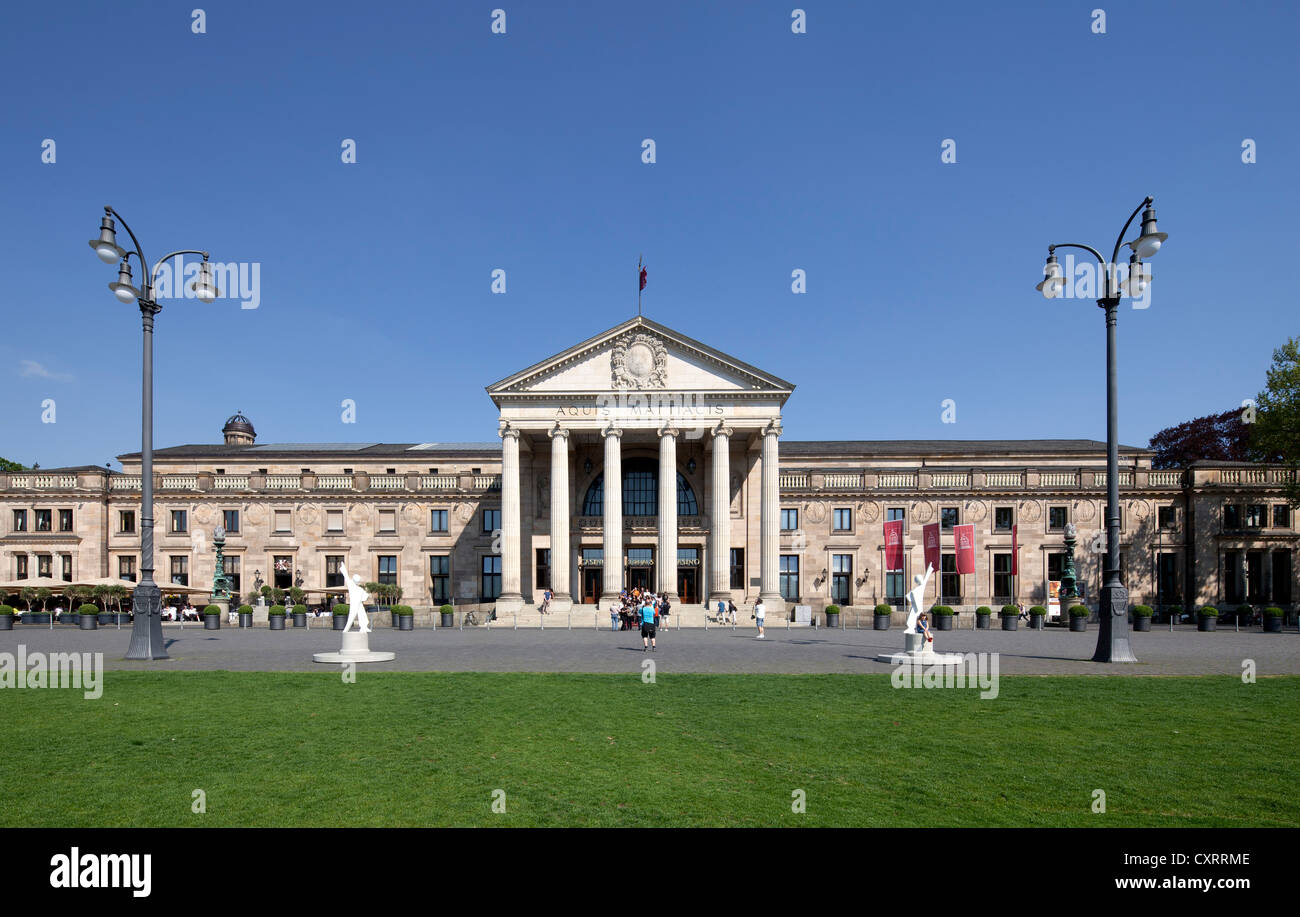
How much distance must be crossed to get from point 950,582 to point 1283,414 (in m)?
23.4

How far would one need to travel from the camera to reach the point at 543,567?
5584 centimetres

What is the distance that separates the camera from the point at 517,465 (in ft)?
166

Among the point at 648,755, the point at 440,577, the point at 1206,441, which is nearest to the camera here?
the point at 648,755

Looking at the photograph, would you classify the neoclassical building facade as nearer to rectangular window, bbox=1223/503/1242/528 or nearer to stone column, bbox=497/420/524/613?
rectangular window, bbox=1223/503/1242/528

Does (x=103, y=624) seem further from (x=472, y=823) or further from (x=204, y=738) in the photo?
(x=472, y=823)

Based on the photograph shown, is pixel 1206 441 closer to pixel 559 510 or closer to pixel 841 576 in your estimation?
pixel 841 576

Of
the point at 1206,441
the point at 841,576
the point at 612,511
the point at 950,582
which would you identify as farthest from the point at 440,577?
the point at 1206,441

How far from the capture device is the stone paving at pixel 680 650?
67.5 ft

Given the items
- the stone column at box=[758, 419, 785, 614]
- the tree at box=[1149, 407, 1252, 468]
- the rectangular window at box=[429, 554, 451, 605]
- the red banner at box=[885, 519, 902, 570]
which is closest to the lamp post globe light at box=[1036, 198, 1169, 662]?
the red banner at box=[885, 519, 902, 570]

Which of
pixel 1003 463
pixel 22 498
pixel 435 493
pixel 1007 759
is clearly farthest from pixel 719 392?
pixel 22 498

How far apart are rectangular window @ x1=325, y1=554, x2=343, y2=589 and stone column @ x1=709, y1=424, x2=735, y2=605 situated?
28.7m

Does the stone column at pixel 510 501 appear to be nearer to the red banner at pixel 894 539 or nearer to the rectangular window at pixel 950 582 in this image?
the red banner at pixel 894 539

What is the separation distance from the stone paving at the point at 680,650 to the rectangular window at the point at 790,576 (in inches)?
712

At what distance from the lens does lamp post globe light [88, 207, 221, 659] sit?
20.1m
